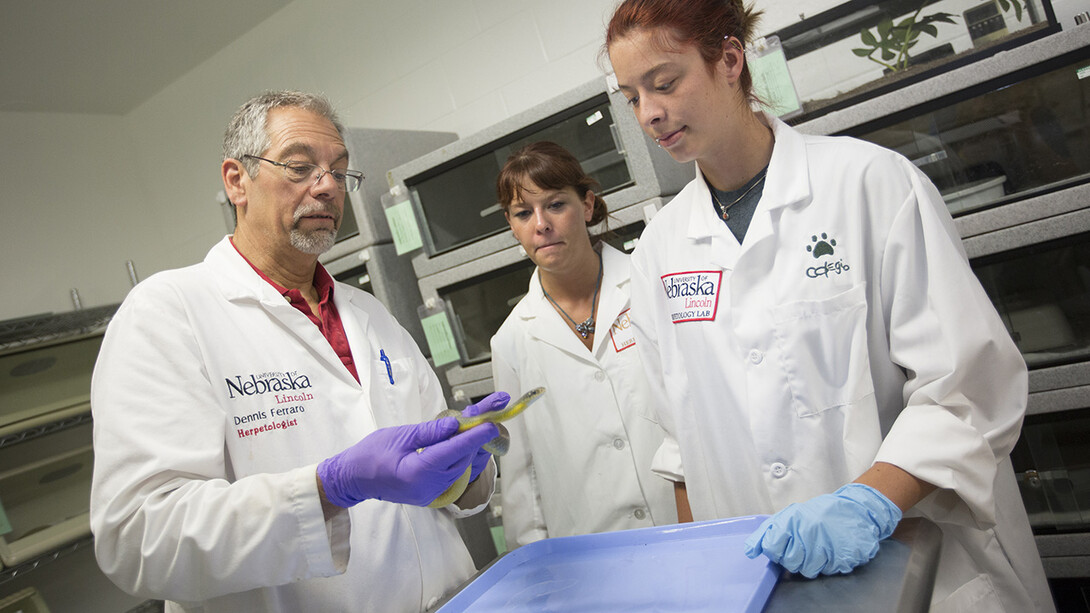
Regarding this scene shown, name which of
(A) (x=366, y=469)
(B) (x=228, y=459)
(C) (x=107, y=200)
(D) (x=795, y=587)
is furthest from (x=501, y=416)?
(C) (x=107, y=200)

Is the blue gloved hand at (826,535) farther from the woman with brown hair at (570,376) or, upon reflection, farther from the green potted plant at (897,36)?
the green potted plant at (897,36)

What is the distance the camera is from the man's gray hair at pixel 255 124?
142 centimetres

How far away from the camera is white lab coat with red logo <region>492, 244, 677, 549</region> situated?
1.67 m

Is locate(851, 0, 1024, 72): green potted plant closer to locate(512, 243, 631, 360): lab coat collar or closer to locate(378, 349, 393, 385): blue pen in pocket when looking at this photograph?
locate(512, 243, 631, 360): lab coat collar

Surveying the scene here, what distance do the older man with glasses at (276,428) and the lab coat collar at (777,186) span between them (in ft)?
1.53

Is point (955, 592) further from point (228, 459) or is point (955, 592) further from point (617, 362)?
point (228, 459)

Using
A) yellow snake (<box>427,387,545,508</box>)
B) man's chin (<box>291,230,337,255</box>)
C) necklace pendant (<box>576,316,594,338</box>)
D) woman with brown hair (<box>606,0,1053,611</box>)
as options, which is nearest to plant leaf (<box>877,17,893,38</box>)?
woman with brown hair (<box>606,0,1053,611</box>)

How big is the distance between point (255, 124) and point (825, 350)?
1.11 m

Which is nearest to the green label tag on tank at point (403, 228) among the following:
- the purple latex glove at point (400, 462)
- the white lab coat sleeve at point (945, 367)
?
the purple latex glove at point (400, 462)

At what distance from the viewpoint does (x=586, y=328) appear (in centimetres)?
181

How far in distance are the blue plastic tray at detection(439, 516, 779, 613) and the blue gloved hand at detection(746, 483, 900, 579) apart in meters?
0.02

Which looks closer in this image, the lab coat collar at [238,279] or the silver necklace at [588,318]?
the lab coat collar at [238,279]

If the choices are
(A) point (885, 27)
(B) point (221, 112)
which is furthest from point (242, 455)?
(B) point (221, 112)

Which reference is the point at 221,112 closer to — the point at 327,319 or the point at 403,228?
the point at 403,228
